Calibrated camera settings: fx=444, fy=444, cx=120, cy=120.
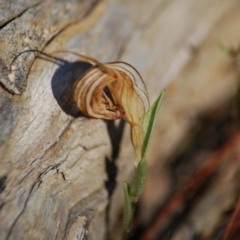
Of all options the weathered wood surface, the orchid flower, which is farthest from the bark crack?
the orchid flower

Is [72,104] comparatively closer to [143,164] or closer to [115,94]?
[115,94]

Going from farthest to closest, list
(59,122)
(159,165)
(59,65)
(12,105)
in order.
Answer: (159,165) → (59,65) → (59,122) → (12,105)

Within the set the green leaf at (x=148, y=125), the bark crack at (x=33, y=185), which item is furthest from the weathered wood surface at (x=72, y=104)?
the green leaf at (x=148, y=125)

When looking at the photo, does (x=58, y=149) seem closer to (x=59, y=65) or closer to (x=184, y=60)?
(x=59, y=65)

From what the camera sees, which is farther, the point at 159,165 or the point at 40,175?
the point at 159,165

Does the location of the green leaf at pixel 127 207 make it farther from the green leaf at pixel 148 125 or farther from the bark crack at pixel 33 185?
the bark crack at pixel 33 185

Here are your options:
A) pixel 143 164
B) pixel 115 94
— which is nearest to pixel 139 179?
pixel 143 164

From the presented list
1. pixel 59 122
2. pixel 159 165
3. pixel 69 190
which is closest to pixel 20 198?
pixel 69 190

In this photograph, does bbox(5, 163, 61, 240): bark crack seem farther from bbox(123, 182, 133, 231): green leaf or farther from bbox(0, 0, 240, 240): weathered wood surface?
bbox(123, 182, 133, 231): green leaf
